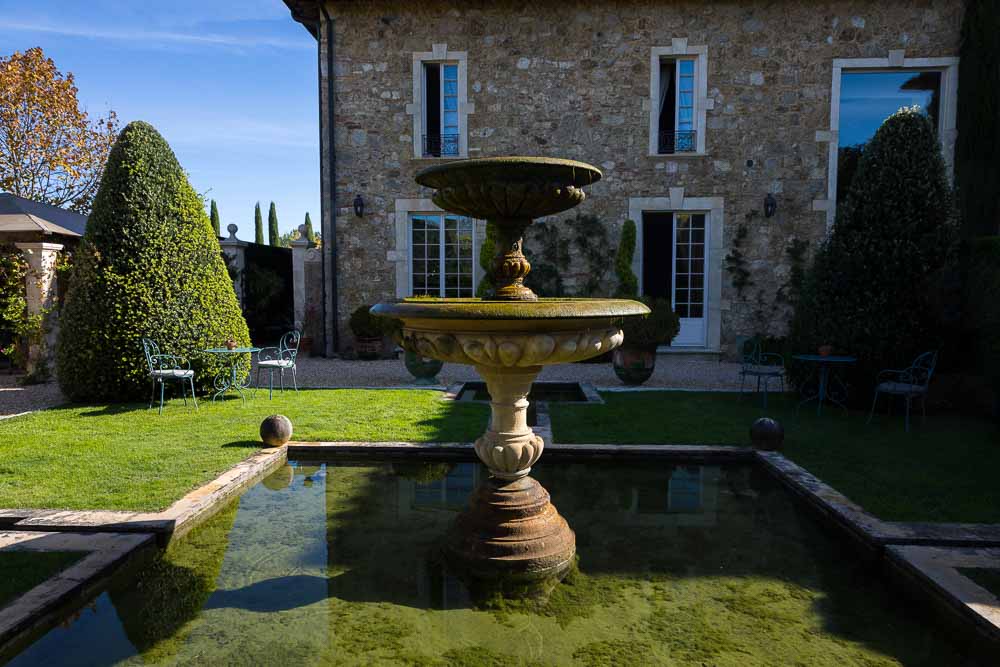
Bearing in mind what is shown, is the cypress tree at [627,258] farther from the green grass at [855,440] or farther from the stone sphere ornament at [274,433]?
the stone sphere ornament at [274,433]

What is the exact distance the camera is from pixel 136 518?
138 inches

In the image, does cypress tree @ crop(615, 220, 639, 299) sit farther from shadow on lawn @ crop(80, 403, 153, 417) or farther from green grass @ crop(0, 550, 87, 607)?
green grass @ crop(0, 550, 87, 607)

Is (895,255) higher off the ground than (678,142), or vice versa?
(678,142)

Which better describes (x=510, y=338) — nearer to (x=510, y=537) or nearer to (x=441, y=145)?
(x=510, y=537)

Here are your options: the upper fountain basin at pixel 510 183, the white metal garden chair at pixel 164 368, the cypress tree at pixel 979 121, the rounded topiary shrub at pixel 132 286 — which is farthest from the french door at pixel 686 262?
the upper fountain basin at pixel 510 183

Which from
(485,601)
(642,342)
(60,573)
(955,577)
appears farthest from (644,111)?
(60,573)

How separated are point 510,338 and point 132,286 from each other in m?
5.98

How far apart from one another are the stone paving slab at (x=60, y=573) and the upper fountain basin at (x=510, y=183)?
7.94 feet

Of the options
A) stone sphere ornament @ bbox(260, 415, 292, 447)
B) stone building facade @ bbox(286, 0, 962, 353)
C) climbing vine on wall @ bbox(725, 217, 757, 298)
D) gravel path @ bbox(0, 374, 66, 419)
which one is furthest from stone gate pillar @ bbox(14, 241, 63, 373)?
climbing vine on wall @ bbox(725, 217, 757, 298)

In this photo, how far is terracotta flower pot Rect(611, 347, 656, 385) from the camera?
838cm

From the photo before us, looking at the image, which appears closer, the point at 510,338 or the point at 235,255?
the point at 510,338

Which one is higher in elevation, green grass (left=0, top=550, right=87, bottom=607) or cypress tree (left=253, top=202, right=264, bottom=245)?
cypress tree (left=253, top=202, right=264, bottom=245)

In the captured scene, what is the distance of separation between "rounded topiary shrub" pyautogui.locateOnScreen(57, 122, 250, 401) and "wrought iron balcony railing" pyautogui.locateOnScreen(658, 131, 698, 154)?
314 inches

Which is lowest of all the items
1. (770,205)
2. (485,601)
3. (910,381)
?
(485,601)
